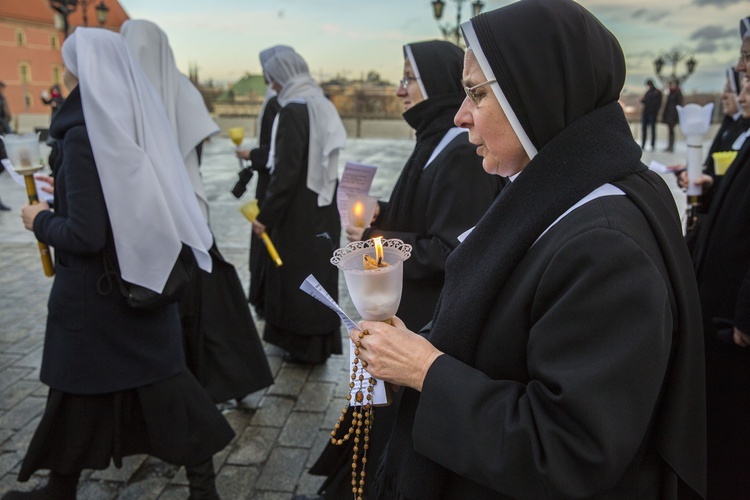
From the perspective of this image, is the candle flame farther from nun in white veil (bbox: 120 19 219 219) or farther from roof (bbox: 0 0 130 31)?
roof (bbox: 0 0 130 31)

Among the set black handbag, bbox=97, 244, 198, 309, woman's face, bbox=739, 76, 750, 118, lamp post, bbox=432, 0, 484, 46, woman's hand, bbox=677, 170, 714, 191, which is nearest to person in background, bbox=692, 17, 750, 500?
woman's face, bbox=739, 76, 750, 118

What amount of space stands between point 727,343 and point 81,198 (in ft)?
9.52

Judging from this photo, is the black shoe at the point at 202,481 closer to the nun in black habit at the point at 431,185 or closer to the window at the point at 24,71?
the nun in black habit at the point at 431,185

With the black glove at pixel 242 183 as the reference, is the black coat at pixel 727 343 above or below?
below

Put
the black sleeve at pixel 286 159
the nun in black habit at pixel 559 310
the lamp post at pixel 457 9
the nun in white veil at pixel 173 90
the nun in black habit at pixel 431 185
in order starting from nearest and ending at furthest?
the nun in black habit at pixel 559 310, the nun in black habit at pixel 431 185, the nun in white veil at pixel 173 90, the black sleeve at pixel 286 159, the lamp post at pixel 457 9

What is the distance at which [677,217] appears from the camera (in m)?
1.43

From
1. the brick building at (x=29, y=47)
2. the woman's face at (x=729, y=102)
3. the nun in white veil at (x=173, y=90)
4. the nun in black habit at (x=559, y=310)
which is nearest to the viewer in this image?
the nun in black habit at (x=559, y=310)

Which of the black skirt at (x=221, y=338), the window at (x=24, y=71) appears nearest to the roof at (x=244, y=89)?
the black skirt at (x=221, y=338)

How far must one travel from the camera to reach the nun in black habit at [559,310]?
117 cm

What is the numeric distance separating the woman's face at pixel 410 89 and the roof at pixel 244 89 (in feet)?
78.4

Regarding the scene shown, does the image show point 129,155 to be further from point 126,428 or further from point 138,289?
point 126,428

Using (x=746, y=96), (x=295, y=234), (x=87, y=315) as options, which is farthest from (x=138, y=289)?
(x=746, y=96)

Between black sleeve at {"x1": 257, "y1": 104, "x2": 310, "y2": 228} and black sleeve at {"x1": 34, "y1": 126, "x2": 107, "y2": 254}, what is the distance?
203 centimetres

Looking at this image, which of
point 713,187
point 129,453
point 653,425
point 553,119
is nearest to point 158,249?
point 129,453
